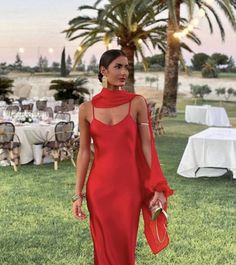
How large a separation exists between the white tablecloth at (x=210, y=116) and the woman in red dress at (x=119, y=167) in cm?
1497

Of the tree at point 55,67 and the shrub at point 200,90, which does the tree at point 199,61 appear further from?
the tree at point 55,67

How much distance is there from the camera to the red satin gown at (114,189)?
8.21 feet

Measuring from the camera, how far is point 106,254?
2.61 m

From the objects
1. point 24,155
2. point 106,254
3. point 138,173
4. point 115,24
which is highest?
point 115,24

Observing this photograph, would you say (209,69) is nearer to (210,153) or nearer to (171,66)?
(171,66)

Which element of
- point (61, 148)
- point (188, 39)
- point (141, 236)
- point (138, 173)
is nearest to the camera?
point (138, 173)

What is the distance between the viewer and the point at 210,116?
57.0ft

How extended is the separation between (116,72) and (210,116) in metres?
15.2

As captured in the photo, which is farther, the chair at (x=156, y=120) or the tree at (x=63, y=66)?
the tree at (x=63, y=66)

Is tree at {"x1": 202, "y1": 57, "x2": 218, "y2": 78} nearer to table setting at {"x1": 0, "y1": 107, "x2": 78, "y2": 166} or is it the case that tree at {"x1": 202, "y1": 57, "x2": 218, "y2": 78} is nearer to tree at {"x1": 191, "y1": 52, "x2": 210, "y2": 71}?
tree at {"x1": 191, "y1": 52, "x2": 210, "y2": 71}

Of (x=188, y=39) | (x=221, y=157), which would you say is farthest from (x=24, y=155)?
(x=188, y=39)

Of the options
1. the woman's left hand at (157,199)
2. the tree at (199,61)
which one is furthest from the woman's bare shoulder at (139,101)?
the tree at (199,61)

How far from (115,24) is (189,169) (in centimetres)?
1422

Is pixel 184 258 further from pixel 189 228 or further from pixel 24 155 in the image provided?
pixel 24 155
